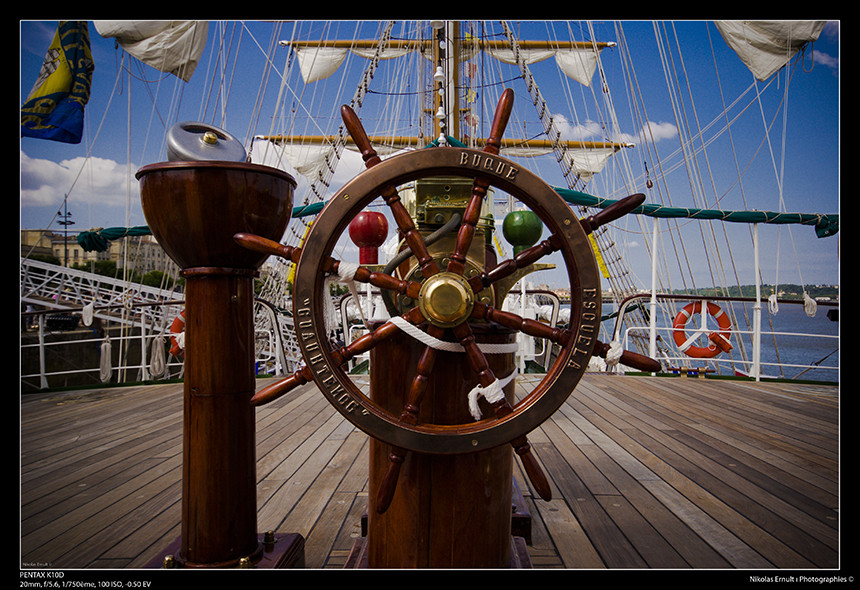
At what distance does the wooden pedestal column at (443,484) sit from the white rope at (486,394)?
57mm

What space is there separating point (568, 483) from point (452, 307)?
117 cm

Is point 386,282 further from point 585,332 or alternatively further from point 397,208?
point 585,332

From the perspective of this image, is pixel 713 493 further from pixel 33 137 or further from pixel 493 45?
pixel 493 45

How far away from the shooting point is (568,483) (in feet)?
5.57

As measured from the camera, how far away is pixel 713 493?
1.57 meters

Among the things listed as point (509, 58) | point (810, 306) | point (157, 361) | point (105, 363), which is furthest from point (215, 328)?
point (509, 58)

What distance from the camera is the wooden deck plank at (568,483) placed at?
1234 mm

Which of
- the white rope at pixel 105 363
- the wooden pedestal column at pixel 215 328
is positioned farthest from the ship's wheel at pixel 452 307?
the white rope at pixel 105 363

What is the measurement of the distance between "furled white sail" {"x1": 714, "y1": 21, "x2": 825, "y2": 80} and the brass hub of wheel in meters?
4.48

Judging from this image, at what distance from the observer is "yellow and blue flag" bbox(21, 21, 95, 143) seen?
3096mm

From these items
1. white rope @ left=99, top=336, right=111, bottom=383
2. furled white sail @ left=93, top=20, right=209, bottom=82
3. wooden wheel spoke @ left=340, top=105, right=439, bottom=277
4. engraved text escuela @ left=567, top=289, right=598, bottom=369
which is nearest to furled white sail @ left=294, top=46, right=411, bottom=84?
furled white sail @ left=93, top=20, right=209, bottom=82

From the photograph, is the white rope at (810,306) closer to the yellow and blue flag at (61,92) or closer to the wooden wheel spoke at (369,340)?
the wooden wheel spoke at (369,340)

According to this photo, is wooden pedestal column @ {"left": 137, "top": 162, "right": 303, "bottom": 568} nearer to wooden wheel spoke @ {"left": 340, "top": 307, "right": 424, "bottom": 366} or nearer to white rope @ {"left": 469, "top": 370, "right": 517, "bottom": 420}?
wooden wheel spoke @ {"left": 340, "top": 307, "right": 424, "bottom": 366}

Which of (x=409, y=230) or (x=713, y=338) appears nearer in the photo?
(x=409, y=230)
